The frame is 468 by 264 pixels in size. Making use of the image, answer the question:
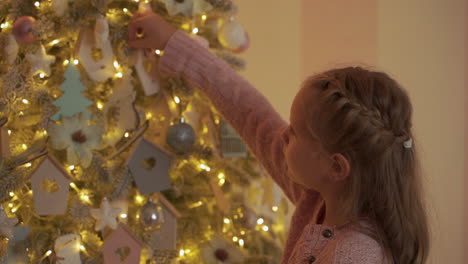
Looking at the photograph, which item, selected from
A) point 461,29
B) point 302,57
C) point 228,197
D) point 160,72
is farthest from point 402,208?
point 461,29

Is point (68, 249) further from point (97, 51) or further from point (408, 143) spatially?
point (408, 143)

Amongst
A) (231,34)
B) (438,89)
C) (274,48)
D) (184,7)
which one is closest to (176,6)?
(184,7)

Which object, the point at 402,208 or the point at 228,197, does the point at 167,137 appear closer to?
the point at 228,197

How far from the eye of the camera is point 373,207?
0.99m

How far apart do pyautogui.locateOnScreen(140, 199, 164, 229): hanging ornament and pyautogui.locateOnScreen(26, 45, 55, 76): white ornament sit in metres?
0.31

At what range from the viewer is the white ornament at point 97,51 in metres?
1.12

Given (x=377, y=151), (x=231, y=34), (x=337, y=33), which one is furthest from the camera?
(x=337, y=33)

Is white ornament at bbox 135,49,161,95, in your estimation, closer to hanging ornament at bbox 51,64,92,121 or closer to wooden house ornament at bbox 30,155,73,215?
hanging ornament at bbox 51,64,92,121

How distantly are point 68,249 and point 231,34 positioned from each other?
0.52 metres

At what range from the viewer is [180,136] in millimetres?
1188

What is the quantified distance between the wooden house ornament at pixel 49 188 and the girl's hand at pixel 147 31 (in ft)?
0.88

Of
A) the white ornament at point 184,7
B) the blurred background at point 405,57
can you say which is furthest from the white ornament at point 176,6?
the blurred background at point 405,57

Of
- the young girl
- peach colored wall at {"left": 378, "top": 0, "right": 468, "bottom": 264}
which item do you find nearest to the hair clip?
the young girl

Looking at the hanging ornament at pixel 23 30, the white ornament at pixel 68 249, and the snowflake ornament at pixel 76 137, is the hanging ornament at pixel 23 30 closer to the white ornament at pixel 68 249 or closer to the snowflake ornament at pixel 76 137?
the snowflake ornament at pixel 76 137
